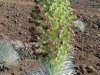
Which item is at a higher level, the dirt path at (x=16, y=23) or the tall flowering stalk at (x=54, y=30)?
the tall flowering stalk at (x=54, y=30)

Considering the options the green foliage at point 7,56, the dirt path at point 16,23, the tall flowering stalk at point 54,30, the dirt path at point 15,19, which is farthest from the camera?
the dirt path at point 15,19

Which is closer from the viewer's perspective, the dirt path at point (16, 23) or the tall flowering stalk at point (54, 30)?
the tall flowering stalk at point (54, 30)

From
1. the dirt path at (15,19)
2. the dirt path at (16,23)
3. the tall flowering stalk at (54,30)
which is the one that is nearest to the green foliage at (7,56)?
the dirt path at (16,23)

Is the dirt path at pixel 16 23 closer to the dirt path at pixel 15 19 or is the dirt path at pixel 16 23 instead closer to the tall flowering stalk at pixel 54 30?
the dirt path at pixel 15 19

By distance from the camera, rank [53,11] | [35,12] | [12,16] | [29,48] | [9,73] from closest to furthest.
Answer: [53,11], [35,12], [9,73], [29,48], [12,16]

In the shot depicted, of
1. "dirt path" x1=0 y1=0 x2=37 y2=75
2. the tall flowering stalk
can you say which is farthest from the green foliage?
the tall flowering stalk

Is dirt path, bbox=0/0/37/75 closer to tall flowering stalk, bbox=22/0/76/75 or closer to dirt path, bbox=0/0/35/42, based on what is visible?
dirt path, bbox=0/0/35/42

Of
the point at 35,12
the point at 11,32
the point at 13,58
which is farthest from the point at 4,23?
the point at 35,12

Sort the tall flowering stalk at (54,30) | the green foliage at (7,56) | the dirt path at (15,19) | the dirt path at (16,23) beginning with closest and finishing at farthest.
A: the tall flowering stalk at (54,30), the green foliage at (7,56), the dirt path at (16,23), the dirt path at (15,19)

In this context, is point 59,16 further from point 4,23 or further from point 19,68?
point 4,23
